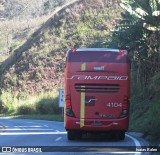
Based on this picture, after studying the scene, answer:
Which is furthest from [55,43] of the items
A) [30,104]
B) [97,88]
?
[97,88]

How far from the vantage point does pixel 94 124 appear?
18.9 meters

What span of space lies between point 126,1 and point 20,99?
1507 inches

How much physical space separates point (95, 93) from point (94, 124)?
1.18 meters

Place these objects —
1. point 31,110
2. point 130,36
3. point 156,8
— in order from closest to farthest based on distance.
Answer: point 156,8 → point 130,36 → point 31,110

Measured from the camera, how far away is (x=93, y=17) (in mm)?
76250

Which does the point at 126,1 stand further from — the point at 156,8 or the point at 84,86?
the point at 84,86

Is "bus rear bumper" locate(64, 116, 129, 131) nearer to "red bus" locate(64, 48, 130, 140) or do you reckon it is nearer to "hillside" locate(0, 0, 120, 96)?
"red bus" locate(64, 48, 130, 140)

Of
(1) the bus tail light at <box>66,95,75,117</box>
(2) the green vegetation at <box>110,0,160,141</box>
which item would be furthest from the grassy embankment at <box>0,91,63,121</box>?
(1) the bus tail light at <box>66,95,75,117</box>

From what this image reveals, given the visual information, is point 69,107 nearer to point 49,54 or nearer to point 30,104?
point 30,104

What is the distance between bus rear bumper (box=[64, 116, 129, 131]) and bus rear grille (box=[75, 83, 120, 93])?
1.11 m

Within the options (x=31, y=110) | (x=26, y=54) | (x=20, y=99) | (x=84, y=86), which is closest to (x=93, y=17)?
(x=26, y=54)

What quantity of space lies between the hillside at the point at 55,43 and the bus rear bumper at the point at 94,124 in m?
47.1

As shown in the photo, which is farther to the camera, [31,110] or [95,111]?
[31,110]

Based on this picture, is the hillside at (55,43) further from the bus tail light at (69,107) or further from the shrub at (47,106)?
the bus tail light at (69,107)
